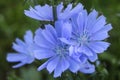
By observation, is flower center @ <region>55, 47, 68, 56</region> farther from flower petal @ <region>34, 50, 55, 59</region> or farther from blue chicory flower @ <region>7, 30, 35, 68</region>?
blue chicory flower @ <region>7, 30, 35, 68</region>

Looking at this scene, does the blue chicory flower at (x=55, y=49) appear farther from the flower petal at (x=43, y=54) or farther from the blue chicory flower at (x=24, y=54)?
the blue chicory flower at (x=24, y=54)

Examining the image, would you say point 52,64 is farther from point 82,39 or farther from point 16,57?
point 16,57

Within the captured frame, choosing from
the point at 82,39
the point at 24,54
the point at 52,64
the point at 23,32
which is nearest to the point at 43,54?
the point at 52,64

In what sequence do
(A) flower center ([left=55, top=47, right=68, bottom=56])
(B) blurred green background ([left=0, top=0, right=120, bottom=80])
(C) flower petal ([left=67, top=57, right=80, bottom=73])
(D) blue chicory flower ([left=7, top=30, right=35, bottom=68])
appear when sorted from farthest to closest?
(B) blurred green background ([left=0, top=0, right=120, bottom=80]), (D) blue chicory flower ([left=7, top=30, right=35, bottom=68]), (A) flower center ([left=55, top=47, right=68, bottom=56]), (C) flower petal ([left=67, top=57, right=80, bottom=73])

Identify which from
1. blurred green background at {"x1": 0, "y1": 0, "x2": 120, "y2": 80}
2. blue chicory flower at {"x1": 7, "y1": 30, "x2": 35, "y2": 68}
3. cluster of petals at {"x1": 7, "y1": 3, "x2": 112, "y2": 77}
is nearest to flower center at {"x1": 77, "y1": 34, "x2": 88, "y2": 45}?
cluster of petals at {"x1": 7, "y1": 3, "x2": 112, "y2": 77}

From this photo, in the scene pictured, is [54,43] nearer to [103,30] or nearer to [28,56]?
[103,30]

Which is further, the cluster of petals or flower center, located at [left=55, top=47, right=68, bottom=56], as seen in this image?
flower center, located at [left=55, top=47, right=68, bottom=56]

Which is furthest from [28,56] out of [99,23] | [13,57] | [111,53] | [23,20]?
[23,20]
